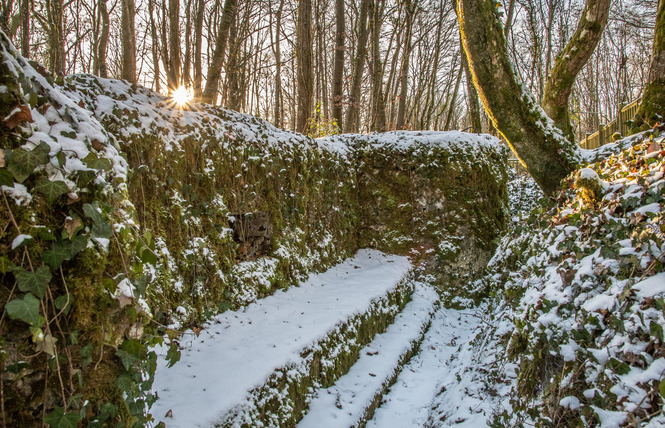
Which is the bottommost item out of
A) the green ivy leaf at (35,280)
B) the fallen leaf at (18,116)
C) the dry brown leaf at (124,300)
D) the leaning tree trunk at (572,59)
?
the dry brown leaf at (124,300)

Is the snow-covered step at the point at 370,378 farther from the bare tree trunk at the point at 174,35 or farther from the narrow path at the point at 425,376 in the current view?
the bare tree trunk at the point at 174,35

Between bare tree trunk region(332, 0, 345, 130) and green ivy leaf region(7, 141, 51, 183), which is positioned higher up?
bare tree trunk region(332, 0, 345, 130)

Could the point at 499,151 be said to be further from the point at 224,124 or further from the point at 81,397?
the point at 81,397

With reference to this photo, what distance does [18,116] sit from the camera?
1231mm

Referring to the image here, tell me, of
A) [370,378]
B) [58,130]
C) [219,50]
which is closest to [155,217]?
[58,130]

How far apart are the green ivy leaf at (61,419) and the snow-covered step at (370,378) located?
187 cm

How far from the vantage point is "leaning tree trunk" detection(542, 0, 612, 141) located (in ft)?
12.8

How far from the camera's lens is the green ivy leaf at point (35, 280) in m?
1.14

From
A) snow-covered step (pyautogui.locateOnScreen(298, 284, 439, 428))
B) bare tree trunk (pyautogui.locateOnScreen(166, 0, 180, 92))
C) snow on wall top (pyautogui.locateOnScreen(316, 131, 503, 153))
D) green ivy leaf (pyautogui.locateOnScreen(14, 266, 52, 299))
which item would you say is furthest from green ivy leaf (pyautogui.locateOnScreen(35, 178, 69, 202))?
snow on wall top (pyautogui.locateOnScreen(316, 131, 503, 153))

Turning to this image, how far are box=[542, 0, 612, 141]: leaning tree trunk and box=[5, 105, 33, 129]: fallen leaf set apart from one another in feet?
16.1

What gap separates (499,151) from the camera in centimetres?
750

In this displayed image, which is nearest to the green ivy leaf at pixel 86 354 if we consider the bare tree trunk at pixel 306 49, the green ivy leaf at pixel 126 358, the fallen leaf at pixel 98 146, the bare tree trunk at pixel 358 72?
the green ivy leaf at pixel 126 358

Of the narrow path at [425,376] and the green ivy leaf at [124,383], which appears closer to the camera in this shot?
the green ivy leaf at [124,383]

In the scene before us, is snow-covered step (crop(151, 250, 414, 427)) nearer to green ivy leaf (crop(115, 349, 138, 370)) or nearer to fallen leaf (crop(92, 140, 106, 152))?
A: green ivy leaf (crop(115, 349, 138, 370))
